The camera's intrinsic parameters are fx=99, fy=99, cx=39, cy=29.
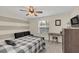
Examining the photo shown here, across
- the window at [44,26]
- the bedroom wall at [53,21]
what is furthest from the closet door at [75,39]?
the window at [44,26]

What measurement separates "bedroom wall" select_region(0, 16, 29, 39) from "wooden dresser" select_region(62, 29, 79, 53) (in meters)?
1.31

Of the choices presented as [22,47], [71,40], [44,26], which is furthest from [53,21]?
[71,40]

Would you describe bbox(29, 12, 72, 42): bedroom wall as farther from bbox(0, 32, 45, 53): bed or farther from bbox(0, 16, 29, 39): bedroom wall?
bbox(0, 32, 45, 53): bed

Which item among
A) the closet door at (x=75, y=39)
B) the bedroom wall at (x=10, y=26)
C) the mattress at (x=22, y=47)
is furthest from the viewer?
the bedroom wall at (x=10, y=26)

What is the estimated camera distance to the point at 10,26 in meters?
2.36

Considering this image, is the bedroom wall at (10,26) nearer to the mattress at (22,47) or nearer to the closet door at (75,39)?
the mattress at (22,47)

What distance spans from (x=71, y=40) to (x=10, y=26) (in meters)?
1.67

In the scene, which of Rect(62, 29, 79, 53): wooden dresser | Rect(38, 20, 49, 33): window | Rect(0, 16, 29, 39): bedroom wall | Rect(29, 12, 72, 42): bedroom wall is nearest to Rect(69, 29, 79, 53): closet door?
Rect(62, 29, 79, 53): wooden dresser

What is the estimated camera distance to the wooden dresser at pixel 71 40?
1027 millimetres

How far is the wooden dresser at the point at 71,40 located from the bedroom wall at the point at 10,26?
1307 millimetres

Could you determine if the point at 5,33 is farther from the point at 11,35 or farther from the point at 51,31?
the point at 51,31

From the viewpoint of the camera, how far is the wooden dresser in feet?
3.37

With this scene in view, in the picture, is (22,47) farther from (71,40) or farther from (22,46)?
(71,40)

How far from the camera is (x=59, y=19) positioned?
74.8 inches
